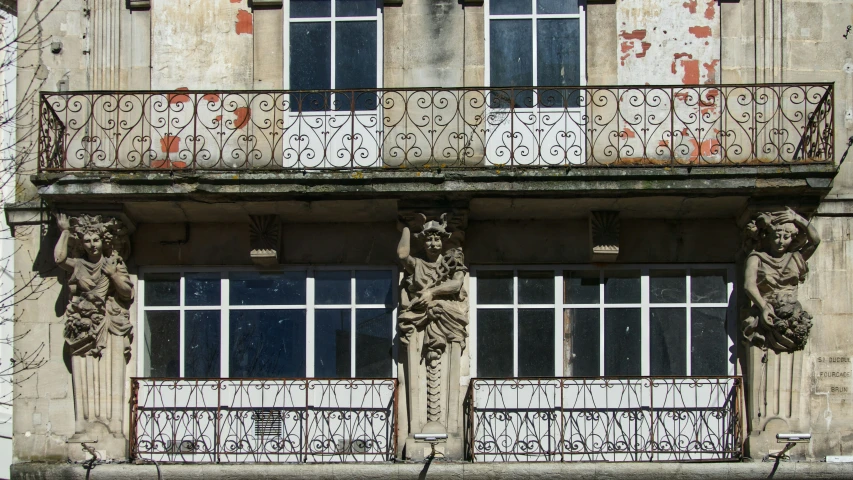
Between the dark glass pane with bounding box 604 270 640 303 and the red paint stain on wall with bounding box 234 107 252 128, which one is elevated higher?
the red paint stain on wall with bounding box 234 107 252 128

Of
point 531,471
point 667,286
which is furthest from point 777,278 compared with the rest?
point 531,471

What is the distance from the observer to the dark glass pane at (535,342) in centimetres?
1658

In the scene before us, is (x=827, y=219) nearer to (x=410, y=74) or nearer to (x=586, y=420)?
(x=586, y=420)

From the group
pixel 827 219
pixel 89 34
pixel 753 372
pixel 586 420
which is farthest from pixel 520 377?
pixel 89 34

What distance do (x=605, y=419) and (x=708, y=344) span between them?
4.42 feet

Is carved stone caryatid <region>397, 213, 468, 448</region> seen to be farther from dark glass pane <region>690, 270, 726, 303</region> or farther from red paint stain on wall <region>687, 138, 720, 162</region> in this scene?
red paint stain on wall <region>687, 138, 720, 162</region>

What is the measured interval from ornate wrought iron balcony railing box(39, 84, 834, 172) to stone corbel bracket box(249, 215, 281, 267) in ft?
1.84

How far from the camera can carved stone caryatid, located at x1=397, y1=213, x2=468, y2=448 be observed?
1616cm

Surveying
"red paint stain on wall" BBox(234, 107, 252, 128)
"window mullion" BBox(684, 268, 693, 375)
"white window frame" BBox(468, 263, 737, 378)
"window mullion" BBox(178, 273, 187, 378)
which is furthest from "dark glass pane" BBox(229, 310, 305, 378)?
"window mullion" BBox(684, 268, 693, 375)

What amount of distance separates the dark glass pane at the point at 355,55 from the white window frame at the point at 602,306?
229cm

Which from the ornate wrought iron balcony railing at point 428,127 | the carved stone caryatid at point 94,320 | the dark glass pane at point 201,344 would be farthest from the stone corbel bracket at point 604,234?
the carved stone caryatid at point 94,320

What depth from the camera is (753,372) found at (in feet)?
52.9

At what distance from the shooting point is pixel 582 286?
659 inches

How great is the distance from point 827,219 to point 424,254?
4.05m
